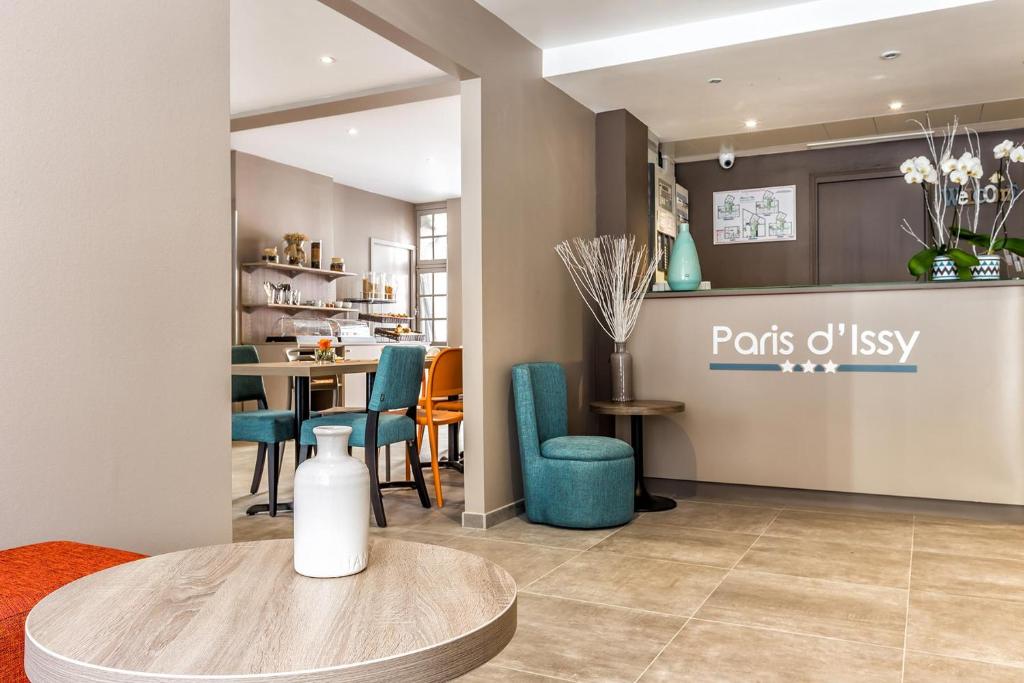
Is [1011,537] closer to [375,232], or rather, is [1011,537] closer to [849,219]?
[849,219]

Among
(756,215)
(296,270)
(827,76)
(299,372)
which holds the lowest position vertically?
(299,372)

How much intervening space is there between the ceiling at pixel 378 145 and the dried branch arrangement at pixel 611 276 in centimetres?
159

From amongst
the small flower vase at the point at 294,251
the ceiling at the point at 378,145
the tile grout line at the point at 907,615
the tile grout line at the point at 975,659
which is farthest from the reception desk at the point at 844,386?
the small flower vase at the point at 294,251

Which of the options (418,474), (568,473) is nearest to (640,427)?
(568,473)

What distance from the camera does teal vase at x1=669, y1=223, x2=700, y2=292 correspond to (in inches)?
198

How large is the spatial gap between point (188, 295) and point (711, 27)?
3.34 metres

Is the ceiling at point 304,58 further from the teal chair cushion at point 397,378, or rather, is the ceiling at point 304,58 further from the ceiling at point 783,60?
the teal chair cushion at point 397,378

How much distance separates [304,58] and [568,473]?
2.98 m

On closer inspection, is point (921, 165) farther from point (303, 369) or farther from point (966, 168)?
point (303, 369)

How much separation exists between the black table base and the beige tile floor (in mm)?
133

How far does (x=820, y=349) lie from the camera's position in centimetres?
457

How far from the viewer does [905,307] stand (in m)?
4.36

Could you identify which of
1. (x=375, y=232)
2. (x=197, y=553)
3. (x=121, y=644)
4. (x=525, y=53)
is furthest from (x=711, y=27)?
(x=375, y=232)

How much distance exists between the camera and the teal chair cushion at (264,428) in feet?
A: 14.2
